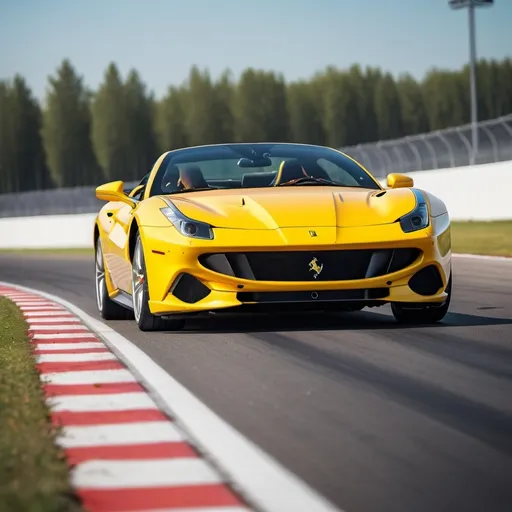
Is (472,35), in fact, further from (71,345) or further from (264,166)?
(71,345)

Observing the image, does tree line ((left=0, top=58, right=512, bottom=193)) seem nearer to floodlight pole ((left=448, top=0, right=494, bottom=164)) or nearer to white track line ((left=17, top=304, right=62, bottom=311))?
floodlight pole ((left=448, top=0, right=494, bottom=164))

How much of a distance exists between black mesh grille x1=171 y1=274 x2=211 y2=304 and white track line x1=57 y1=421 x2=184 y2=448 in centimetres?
296

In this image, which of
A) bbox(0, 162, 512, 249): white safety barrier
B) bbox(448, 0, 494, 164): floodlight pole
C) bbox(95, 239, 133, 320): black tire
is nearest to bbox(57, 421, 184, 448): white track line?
bbox(95, 239, 133, 320): black tire

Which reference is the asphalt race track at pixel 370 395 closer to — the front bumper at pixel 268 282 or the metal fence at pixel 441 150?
the front bumper at pixel 268 282

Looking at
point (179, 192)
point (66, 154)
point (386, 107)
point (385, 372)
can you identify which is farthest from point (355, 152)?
point (386, 107)

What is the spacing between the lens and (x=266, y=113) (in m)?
142

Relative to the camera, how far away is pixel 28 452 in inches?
171

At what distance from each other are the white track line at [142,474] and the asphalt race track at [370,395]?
0.31 m

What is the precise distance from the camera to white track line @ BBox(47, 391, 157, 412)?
553 centimetres

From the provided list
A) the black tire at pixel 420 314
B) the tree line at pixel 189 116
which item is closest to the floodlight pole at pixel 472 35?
the black tire at pixel 420 314

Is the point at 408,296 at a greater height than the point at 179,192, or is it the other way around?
the point at 179,192

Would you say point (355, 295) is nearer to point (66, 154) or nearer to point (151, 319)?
point (151, 319)

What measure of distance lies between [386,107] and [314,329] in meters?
145

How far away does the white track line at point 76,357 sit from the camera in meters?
7.29
